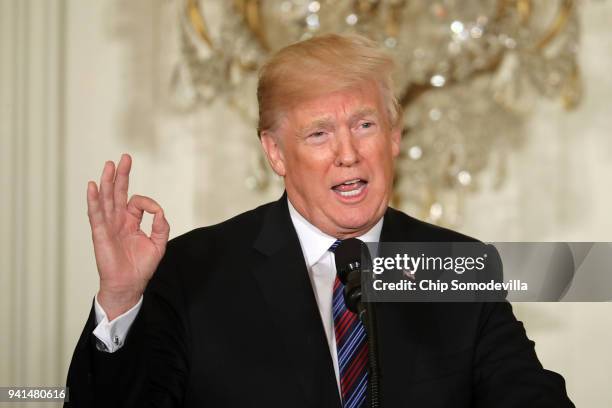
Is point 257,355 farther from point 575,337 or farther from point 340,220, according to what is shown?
point 575,337

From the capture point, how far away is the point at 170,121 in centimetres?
357

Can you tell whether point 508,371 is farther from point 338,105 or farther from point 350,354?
point 338,105

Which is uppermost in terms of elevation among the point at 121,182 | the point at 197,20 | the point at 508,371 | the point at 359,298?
the point at 197,20

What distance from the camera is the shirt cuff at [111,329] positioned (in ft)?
5.73

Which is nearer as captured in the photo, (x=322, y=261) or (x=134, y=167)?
(x=322, y=261)

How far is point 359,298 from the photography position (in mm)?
1542

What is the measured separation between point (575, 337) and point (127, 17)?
2.10 meters

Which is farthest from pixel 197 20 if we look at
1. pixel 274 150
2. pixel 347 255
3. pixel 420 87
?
pixel 347 255

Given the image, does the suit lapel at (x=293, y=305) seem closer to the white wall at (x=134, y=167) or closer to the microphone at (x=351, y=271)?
the microphone at (x=351, y=271)

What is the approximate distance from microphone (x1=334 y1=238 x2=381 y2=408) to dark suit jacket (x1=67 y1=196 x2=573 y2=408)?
366 mm

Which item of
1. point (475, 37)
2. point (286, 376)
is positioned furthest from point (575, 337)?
point (286, 376)

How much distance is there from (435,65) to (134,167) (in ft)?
3.86

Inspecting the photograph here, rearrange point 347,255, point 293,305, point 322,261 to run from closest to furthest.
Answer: point 347,255, point 293,305, point 322,261

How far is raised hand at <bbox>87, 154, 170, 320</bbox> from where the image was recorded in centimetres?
174
